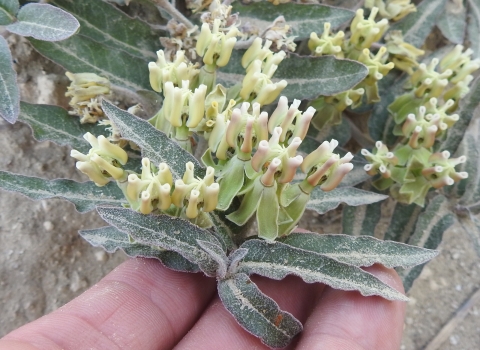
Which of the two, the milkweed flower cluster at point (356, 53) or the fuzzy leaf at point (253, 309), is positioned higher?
the milkweed flower cluster at point (356, 53)

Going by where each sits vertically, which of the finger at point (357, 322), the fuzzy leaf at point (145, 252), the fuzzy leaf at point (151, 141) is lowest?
the finger at point (357, 322)

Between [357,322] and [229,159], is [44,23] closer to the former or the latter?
[229,159]

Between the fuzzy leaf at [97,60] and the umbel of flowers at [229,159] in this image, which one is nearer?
the umbel of flowers at [229,159]

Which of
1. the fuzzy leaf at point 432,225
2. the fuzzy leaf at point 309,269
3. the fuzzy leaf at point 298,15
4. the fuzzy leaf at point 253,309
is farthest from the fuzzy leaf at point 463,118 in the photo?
the fuzzy leaf at point 253,309

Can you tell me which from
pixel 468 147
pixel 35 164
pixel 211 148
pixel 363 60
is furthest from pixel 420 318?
pixel 35 164

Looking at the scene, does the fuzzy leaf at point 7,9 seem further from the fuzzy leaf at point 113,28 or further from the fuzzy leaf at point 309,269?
the fuzzy leaf at point 309,269

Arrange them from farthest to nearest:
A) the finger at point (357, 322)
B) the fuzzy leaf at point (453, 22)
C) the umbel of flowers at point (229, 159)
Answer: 1. the fuzzy leaf at point (453, 22)
2. the finger at point (357, 322)
3. the umbel of flowers at point (229, 159)

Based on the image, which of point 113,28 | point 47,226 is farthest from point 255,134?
point 47,226

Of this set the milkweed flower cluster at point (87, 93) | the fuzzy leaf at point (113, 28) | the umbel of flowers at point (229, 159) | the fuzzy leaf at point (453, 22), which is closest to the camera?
the umbel of flowers at point (229, 159)

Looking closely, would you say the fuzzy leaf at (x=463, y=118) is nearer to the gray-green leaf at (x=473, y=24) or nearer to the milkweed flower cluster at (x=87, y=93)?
the gray-green leaf at (x=473, y=24)
